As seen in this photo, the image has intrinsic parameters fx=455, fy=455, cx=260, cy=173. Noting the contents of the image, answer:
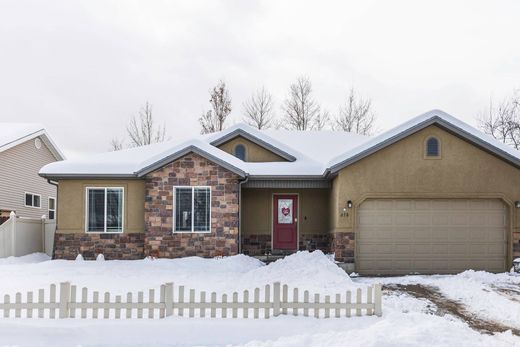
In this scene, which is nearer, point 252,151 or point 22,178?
point 252,151

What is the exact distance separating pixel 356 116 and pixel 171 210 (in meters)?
22.5

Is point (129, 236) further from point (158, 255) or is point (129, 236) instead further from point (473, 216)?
point (473, 216)

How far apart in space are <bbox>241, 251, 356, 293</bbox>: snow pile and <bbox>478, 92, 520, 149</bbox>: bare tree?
810 inches

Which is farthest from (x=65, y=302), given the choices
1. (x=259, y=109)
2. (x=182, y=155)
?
(x=259, y=109)

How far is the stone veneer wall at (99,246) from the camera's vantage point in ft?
47.8

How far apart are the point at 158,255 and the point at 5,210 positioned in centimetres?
886

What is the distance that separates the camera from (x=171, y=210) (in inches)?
557

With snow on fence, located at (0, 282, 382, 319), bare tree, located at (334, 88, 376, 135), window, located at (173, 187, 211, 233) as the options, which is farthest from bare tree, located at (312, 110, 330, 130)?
snow on fence, located at (0, 282, 382, 319)

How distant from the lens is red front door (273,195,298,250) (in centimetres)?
1591

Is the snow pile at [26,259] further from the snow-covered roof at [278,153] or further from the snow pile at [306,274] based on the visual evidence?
the snow pile at [306,274]

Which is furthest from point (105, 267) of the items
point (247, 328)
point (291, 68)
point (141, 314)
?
point (291, 68)

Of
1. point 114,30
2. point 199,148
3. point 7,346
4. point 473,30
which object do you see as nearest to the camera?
point 7,346

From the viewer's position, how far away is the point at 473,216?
13.4 meters

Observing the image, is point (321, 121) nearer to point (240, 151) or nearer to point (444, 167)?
point (240, 151)
